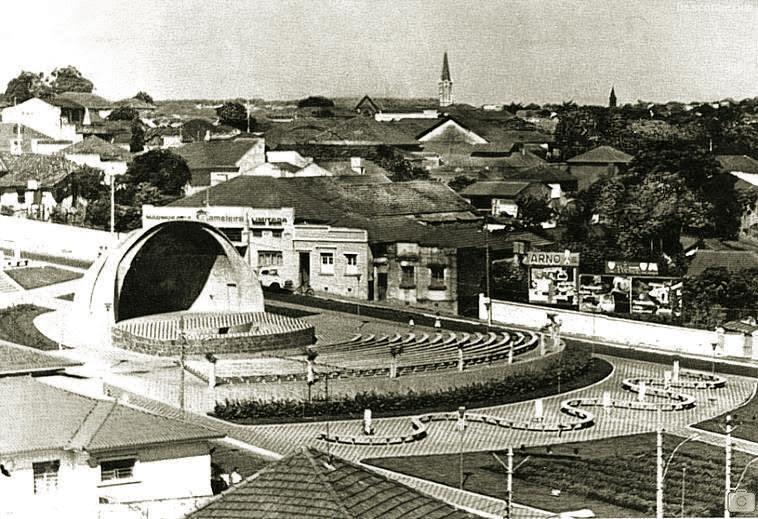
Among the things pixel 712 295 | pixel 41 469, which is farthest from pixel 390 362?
pixel 41 469

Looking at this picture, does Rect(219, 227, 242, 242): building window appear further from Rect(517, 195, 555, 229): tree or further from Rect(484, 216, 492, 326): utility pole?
Rect(517, 195, 555, 229): tree

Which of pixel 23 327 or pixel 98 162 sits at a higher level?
pixel 98 162

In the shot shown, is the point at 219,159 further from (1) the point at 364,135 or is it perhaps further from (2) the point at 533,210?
(1) the point at 364,135

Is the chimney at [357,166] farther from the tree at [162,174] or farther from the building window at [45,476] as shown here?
the building window at [45,476]

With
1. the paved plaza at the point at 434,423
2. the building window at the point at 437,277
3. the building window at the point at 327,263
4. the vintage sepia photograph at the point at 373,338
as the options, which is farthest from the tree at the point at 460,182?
the paved plaza at the point at 434,423

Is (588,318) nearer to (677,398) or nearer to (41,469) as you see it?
(677,398)

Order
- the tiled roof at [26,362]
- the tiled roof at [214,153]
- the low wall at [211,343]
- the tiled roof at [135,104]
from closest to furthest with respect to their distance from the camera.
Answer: the tiled roof at [26,362], the low wall at [211,343], the tiled roof at [214,153], the tiled roof at [135,104]

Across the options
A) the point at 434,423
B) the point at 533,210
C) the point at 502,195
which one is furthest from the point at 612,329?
the point at 502,195
